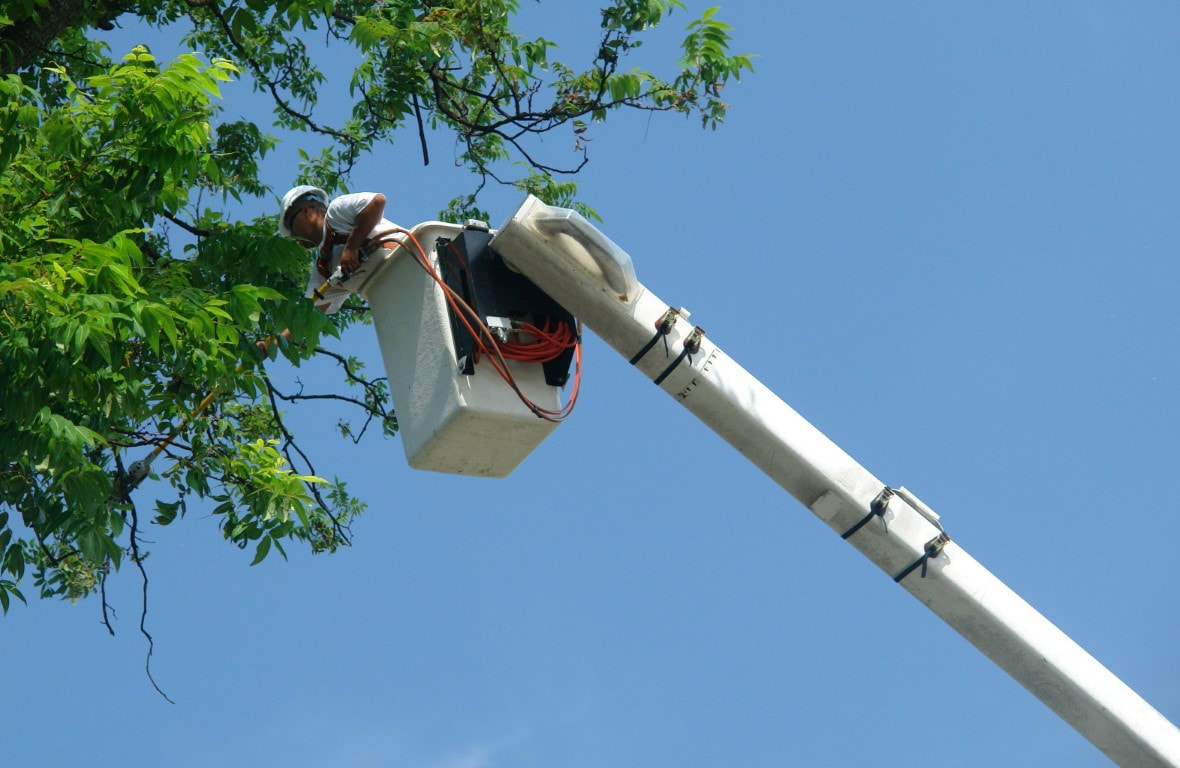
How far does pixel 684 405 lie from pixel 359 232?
123 cm

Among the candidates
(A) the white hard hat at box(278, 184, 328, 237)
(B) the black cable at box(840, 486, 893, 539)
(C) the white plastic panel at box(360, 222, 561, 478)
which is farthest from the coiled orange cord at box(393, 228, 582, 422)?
(B) the black cable at box(840, 486, 893, 539)

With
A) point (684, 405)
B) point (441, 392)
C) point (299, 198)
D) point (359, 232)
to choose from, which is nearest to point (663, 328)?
point (684, 405)

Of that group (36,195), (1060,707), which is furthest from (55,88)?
(1060,707)

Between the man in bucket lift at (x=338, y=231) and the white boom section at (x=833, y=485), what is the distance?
1.67ft

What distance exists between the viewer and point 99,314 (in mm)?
4355

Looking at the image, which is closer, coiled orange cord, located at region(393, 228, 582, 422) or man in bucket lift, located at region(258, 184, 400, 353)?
coiled orange cord, located at region(393, 228, 582, 422)

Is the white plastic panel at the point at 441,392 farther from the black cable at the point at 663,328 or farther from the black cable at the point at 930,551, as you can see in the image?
the black cable at the point at 930,551

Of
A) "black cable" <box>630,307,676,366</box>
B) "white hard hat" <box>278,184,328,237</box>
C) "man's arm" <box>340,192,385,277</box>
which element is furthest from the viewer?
"white hard hat" <box>278,184,328,237</box>

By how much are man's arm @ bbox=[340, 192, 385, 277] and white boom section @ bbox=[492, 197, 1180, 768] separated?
470 mm

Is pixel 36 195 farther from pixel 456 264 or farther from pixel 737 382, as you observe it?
pixel 737 382

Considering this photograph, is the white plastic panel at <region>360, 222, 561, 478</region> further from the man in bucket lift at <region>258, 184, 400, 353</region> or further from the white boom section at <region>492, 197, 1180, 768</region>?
the white boom section at <region>492, 197, 1180, 768</region>

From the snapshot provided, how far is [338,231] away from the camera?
466 centimetres

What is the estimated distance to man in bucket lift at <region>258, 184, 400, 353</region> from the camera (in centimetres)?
455

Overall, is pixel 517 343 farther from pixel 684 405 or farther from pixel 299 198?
pixel 299 198
